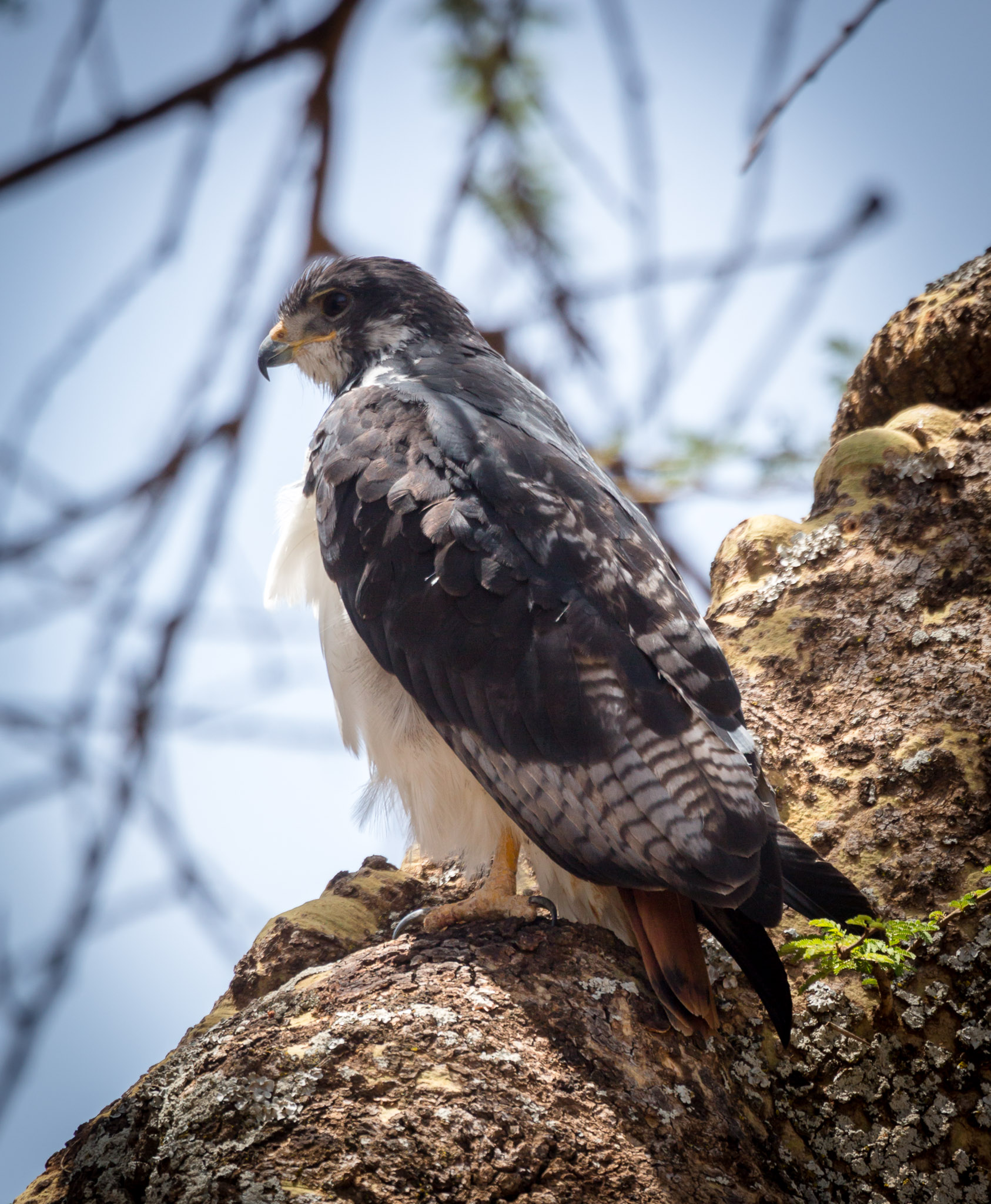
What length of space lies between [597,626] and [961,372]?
6.26 feet

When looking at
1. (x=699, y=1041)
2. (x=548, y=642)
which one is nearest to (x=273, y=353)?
(x=548, y=642)

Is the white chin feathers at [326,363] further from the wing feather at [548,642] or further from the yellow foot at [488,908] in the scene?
the yellow foot at [488,908]

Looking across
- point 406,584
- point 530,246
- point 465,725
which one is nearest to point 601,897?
point 465,725

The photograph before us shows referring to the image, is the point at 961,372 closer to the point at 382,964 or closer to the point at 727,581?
the point at 727,581

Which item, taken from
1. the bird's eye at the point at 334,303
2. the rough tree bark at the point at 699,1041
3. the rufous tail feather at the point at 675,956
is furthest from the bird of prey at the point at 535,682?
the bird's eye at the point at 334,303

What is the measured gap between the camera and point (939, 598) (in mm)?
2926

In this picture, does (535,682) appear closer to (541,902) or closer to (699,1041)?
(541,902)

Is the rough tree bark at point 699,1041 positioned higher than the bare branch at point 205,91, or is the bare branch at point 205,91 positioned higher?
the bare branch at point 205,91

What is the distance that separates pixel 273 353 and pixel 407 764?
2.05m

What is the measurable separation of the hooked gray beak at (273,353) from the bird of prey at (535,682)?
0.89 metres

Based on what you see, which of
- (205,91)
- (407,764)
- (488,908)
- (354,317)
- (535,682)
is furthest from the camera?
(354,317)

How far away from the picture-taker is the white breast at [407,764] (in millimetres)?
2834

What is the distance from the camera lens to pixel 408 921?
2729mm

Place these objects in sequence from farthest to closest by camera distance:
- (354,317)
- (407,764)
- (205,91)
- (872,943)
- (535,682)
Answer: (354,317) → (407,764) → (535,682) → (872,943) → (205,91)
